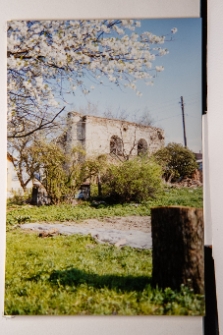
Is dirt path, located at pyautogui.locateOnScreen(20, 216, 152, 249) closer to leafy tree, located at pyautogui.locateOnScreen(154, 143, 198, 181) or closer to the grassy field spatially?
the grassy field

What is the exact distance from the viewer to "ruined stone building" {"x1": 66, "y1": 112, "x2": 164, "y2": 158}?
8.63 ft

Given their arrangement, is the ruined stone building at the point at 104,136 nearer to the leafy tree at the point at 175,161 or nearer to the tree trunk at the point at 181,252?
the leafy tree at the point at 175,161

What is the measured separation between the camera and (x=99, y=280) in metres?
2.54

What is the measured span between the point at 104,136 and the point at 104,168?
0.77ft

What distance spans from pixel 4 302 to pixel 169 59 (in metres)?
2.09

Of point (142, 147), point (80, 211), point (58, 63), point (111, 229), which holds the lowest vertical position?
point (111, 229)

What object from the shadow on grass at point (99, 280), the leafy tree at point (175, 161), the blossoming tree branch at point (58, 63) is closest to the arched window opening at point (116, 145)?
the leafy tree at point (175, 161)

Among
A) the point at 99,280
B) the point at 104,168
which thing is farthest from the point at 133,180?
the point at 99,280

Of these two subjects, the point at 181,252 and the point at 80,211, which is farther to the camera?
the point at 80,211

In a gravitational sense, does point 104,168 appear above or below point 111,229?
above

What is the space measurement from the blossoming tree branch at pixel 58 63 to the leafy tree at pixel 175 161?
0.48 metres

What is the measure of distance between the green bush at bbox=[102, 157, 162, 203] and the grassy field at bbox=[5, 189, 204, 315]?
0.24ft

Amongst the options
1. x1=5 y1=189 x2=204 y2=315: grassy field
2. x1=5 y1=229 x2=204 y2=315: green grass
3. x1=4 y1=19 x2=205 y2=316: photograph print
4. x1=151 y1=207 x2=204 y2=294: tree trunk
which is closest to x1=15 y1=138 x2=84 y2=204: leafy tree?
x1=4 y1=19 x2=205 y2=316: photograph print

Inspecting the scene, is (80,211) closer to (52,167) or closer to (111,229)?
(111,229)
